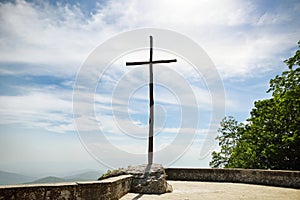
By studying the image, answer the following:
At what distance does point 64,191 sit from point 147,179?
170 inches

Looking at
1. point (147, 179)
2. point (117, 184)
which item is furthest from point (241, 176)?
point (117, 184)

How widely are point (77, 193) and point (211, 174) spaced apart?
9.85 m

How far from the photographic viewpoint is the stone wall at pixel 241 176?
11.1 metres

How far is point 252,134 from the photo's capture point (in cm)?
2164

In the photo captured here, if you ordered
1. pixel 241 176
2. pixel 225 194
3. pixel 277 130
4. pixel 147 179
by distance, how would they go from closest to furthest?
pixel 225 194 < pixel 147 179 < pixel 241 176 < pixel 277 130

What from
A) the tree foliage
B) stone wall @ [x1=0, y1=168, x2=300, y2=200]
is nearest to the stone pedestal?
stone wall @ [x1=0, y1=168, x2=300, y2=200]

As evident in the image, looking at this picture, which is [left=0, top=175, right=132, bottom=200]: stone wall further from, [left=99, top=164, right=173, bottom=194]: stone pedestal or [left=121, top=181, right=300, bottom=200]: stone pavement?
[left=99, top=164, right=173, bottom=194]: stone pedestal

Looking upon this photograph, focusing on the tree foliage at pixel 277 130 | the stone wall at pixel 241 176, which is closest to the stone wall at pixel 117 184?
the stone wall at pixel 241 176

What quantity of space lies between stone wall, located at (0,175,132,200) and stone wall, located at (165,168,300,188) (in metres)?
7.72

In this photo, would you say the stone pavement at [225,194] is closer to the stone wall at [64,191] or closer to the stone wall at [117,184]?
the stone wall at [117,184]

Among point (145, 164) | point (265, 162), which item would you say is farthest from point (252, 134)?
point (145, 164)

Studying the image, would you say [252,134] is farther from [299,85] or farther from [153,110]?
[153,110]

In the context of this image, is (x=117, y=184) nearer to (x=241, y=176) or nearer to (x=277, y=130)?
(x=241, y=176)

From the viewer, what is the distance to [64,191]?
5.23m
